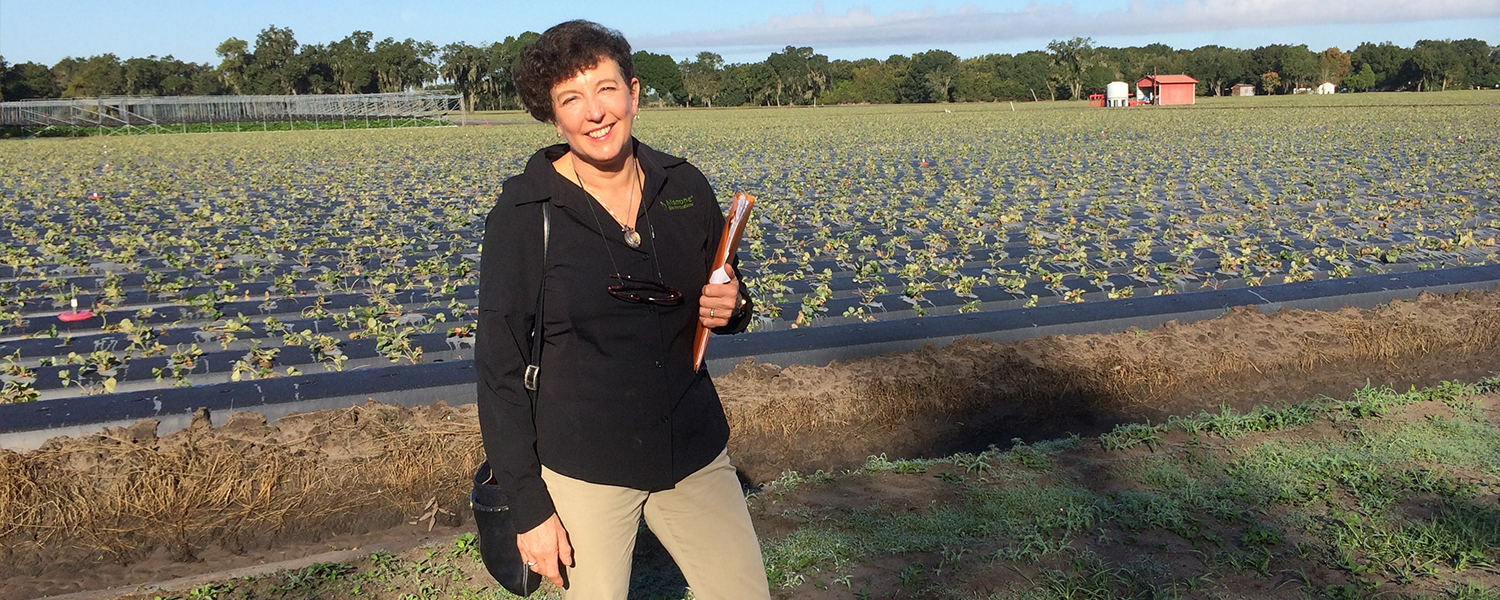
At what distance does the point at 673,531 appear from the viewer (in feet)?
7.90

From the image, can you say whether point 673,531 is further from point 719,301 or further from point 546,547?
point 719,301

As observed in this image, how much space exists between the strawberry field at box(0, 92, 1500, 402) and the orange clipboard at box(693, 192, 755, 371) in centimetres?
425

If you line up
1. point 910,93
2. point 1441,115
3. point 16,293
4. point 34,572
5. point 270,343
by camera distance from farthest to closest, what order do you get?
point 910,93
point 1441,115
point 16,293
point 270,343
point 34,572

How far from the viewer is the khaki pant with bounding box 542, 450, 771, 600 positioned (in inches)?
90.0

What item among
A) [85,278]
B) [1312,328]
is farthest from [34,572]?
[1312,328]

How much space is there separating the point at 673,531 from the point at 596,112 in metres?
0.88

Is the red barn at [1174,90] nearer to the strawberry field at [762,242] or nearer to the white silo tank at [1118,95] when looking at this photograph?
the white silo tank at [1118,95]

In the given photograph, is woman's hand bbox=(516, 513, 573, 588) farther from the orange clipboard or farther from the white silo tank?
the white silo tank

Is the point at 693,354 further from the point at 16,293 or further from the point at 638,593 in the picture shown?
the point at 16,293

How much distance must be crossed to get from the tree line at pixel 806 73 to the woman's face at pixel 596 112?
8236cm

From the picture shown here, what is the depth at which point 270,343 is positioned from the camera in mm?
6594

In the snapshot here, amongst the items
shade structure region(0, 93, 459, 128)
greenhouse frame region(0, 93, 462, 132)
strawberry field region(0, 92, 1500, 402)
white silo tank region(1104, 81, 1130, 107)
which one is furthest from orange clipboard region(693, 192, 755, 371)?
white silo tank region(1104, 81, 1130, 107)

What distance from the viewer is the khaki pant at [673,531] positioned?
229 cm

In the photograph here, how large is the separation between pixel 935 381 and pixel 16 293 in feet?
20.4
